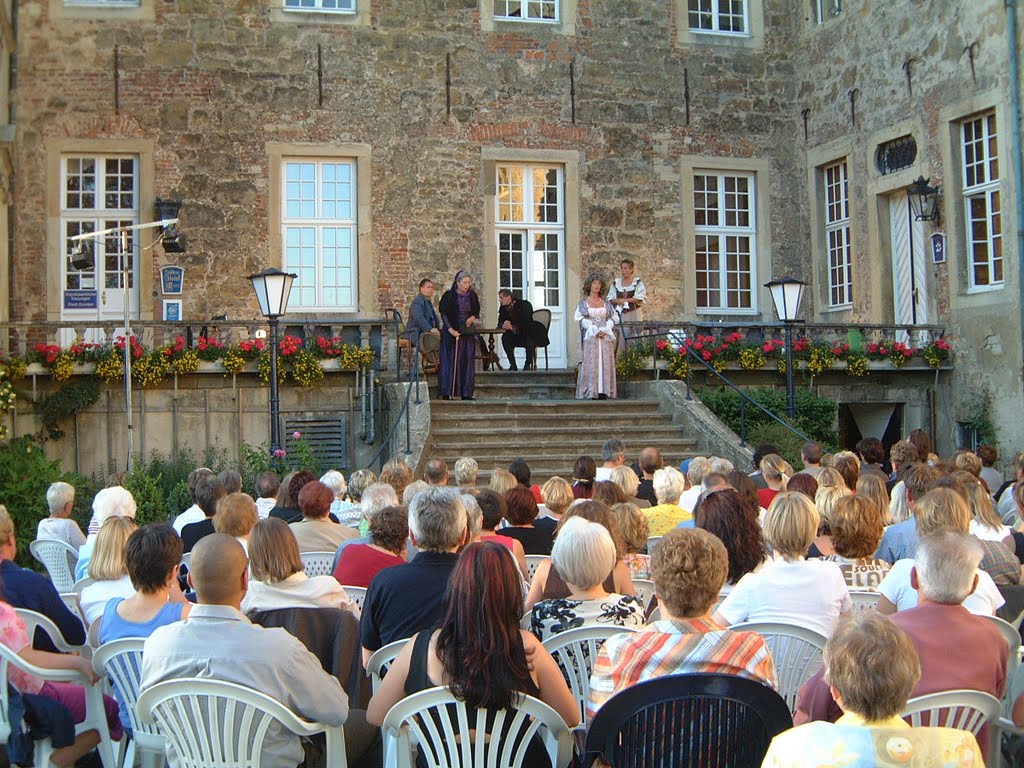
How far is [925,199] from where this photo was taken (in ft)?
52.9

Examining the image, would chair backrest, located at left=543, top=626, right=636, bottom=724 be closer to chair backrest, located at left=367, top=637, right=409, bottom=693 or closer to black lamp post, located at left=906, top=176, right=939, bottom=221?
chair backrest, located at left=367, top=637, right=409, bottom=693

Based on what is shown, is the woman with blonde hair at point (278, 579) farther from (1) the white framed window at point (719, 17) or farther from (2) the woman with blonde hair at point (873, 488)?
(1) the white framed window at point (719, 17)

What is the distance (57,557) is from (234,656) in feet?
14.1

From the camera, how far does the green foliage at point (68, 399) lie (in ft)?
46.2

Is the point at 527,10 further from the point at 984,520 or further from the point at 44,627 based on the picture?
the point at 44,627

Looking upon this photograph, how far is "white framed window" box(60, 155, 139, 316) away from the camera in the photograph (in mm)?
16281

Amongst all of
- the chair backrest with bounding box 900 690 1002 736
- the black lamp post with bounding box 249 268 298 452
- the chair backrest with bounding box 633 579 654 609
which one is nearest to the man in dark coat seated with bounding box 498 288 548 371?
the black lamp post with bounding box 249 268 298 452

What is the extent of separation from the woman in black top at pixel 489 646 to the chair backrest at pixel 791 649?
0.89 meters

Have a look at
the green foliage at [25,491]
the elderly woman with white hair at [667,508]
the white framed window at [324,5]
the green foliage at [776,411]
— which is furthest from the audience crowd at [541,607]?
the white framed window at [324,5]

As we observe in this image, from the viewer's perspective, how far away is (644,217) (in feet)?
58.4

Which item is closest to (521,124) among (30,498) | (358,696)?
(30,498)

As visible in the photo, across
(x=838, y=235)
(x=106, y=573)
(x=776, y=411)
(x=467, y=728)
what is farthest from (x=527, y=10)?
(x=467, y=728)

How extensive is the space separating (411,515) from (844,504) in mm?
2045

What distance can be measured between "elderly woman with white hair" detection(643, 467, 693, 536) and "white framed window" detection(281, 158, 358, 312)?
9.81 metres
